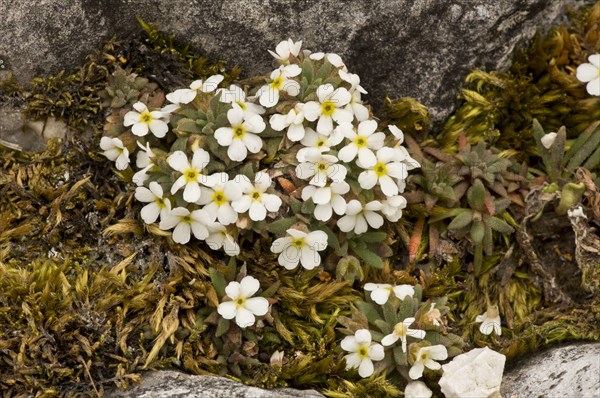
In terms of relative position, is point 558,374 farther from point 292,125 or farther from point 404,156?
point 292,125

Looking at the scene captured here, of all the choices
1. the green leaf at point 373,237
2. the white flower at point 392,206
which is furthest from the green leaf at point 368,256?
the white flower at point 392,206

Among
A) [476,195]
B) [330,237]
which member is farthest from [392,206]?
[476,195]

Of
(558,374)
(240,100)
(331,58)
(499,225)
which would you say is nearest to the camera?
(558,374)

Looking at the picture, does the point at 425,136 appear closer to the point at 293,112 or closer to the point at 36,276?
the point at 293,112

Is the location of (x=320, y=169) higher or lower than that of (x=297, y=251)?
higher

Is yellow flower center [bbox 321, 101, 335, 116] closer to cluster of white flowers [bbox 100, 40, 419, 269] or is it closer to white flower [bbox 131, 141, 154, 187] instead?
cluster of white flowers [bbox 100, 40, 419, 269]

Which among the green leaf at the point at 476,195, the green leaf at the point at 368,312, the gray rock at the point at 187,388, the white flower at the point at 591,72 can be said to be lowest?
the gray rock at the point at 187,388

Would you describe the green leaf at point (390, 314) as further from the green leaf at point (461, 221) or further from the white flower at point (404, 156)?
the white flower at point (404, 156)
